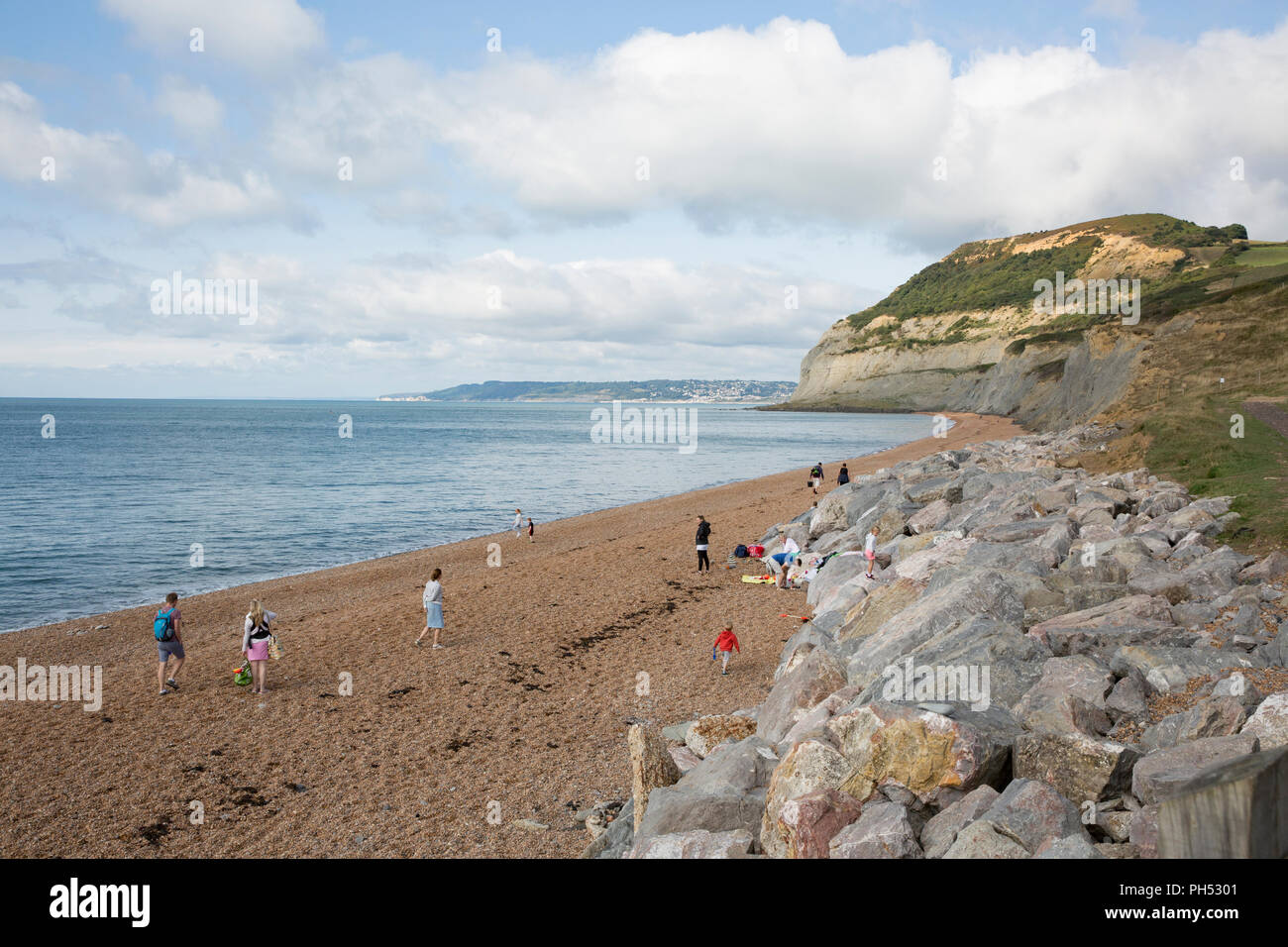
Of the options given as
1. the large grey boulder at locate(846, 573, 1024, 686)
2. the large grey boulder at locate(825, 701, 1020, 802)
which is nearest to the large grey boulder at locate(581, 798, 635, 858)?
the large grey boulder at locate(825, 701, 1020, 802)

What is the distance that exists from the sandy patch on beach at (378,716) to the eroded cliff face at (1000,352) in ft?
151

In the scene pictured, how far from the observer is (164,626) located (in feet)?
48.2

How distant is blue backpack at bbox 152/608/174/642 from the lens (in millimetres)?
14673

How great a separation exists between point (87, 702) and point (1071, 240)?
197747 mm

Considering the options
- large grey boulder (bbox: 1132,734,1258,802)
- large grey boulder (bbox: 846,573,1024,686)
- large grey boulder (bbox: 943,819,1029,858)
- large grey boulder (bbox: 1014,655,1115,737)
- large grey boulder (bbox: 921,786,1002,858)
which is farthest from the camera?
large grey boulder (bbox: 846,573,1024,686)

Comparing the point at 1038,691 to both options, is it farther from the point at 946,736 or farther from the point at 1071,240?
the point at 1071,240

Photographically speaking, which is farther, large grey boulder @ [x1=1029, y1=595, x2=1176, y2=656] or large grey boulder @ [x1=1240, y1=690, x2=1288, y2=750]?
large grey boulder @ [x1=1029, y1=595, x2=1176, y2=656]

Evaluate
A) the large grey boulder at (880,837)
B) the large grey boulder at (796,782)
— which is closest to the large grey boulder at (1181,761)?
the large grey boulder at (880,837)

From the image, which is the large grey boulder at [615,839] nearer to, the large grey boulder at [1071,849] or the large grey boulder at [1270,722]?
the large grey boulder at [1071,849]

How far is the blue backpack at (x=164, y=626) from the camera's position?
14673 millimetres

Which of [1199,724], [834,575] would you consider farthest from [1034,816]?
[834,575]

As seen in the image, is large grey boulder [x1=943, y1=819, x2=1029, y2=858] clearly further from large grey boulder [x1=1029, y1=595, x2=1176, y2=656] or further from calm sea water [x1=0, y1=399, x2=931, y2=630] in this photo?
calm sea water [x1=0, y1=399, x2=931, y2=630]

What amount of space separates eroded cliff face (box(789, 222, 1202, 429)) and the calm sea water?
16.5 metres
